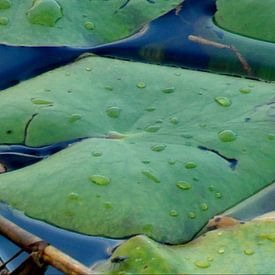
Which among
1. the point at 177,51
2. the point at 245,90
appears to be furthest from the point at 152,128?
the point at 177,51

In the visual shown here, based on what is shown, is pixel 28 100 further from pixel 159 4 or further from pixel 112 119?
pixel 159 4

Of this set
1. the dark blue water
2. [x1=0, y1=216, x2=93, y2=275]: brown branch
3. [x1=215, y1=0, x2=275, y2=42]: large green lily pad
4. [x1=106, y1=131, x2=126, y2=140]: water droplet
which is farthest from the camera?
[x1=215, y1=0, x2=275, y2=42]: large green lily pad

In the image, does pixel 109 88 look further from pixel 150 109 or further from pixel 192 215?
pixel 192 215

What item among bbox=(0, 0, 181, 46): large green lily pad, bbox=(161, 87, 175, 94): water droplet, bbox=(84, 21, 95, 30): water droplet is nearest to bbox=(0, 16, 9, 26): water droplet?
bbox=(0, 0, 181, 46): large green lily pad

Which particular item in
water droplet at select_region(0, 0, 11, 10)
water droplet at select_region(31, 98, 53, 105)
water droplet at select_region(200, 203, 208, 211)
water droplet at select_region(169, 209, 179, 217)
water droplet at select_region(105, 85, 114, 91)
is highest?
water droplet at select_region(0, 0, 11, 10)

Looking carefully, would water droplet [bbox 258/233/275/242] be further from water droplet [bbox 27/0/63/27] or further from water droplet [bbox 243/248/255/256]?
water droplet [bbox 27/0/63/27]

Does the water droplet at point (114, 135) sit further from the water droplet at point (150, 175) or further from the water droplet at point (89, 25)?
the water droplet at point (89, 25)

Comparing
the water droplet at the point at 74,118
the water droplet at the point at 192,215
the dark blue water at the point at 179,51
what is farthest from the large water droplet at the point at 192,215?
the dark blue water at the point at 179,51

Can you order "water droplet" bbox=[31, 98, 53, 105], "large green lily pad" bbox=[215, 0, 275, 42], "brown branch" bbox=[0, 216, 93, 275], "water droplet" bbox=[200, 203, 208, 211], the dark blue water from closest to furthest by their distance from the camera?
"brown branch" bbox=[0, 216, 93, 275]
"water droplet" bbox=[200, 203, 208, 211]
"water droplet" bbox=[31, 98, 53, 105]
the dark blue water
"large green lily pad" bbox=[215, 0, 275, 42]
